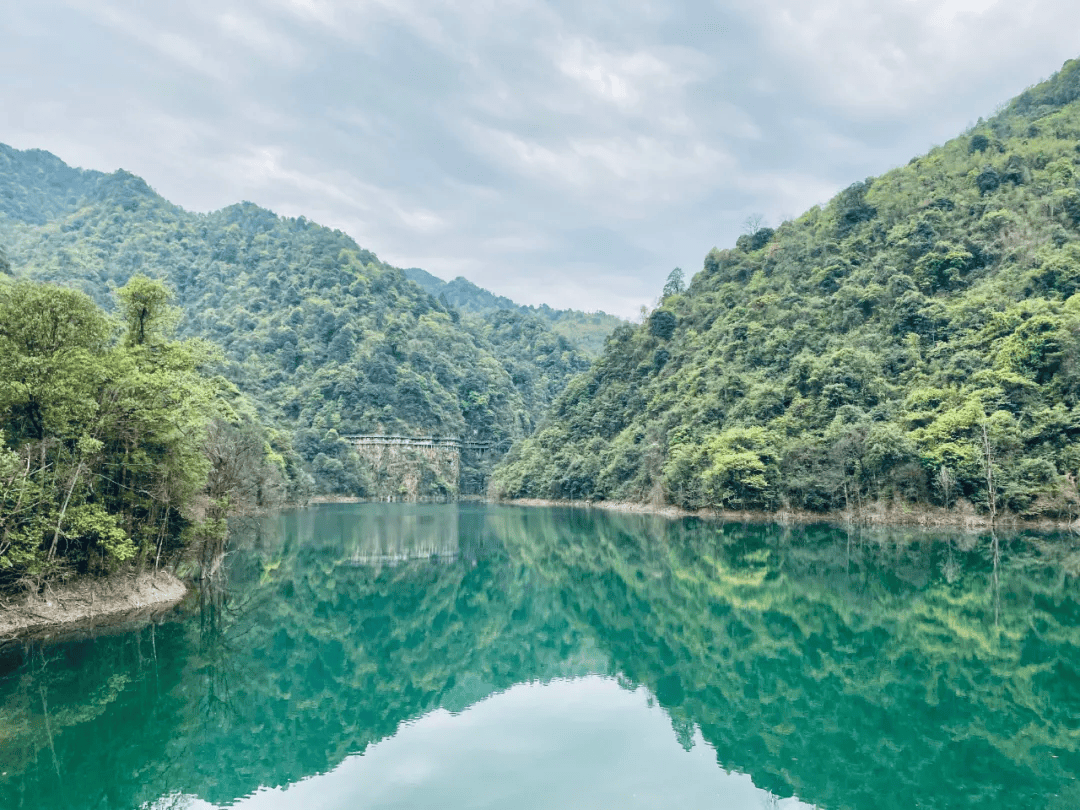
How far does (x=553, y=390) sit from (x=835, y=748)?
484ft

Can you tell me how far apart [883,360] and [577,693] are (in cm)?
4876

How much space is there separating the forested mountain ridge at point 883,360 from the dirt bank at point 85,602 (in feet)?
134

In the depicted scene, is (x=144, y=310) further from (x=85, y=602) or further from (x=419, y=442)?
(x=419, y=442)

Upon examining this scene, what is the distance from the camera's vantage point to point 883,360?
54.7 metres

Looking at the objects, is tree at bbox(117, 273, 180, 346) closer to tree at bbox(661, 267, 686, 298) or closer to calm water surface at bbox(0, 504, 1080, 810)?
calm water surface at bbox(0, 504, 1080, 810)

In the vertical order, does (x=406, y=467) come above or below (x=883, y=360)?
below

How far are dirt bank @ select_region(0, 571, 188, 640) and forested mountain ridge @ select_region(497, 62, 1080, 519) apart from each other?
134ft

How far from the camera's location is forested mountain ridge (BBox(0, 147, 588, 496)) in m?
108

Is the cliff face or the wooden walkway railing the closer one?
the wooden walkway railing

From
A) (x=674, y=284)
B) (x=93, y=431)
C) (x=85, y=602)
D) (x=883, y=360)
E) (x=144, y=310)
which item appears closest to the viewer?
(x=93, y=431)

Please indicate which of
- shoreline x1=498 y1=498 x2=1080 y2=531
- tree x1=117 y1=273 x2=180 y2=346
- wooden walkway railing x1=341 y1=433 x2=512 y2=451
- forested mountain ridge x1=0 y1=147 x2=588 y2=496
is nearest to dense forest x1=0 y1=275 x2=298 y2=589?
tree x1=117 y1=273 x2=180 y2=346

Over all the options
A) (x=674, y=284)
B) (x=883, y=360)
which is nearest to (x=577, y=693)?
(x=883, y=360)

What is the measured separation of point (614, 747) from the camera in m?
11.7

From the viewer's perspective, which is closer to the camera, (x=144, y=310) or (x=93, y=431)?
(x=93, y=431)
